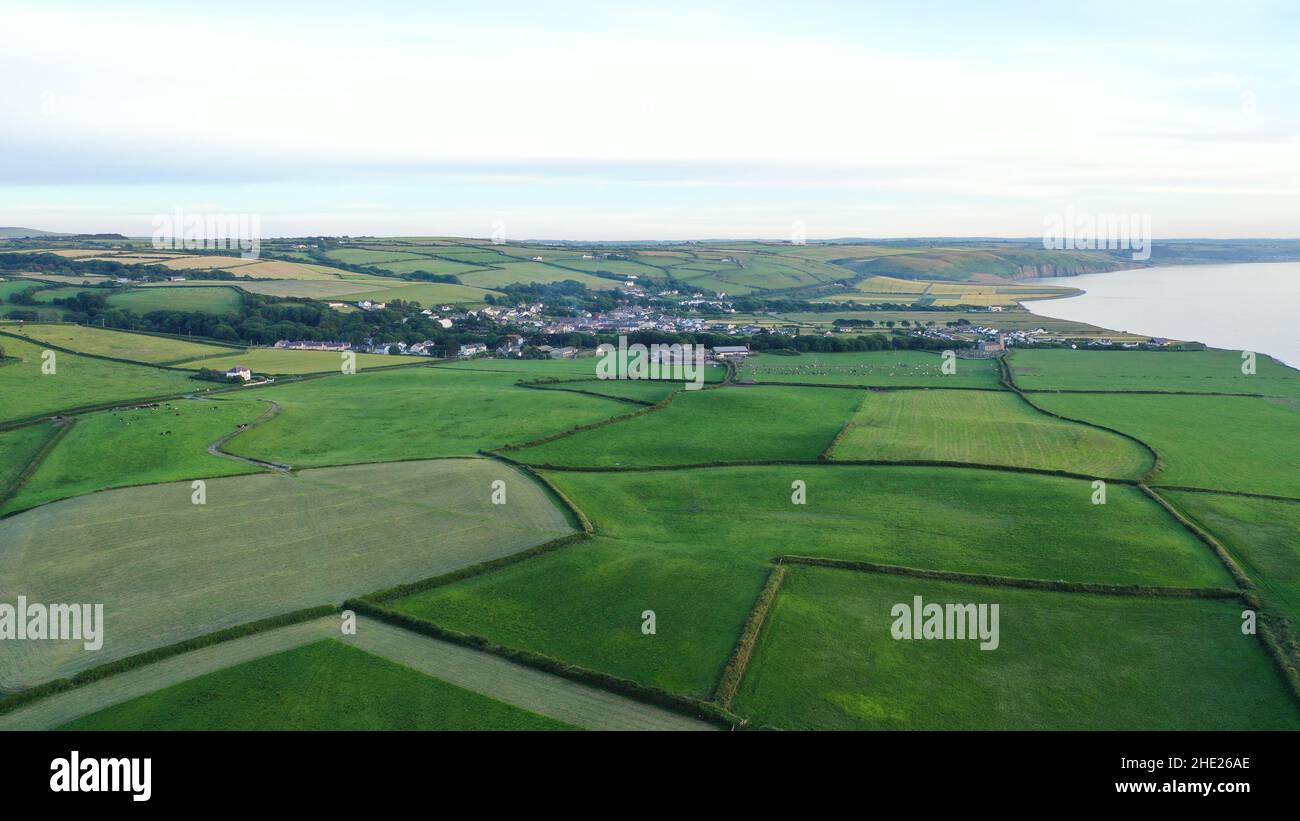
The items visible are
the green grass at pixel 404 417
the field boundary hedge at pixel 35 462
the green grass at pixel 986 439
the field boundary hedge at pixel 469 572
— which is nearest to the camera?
the field boundary hedge at pixel 469 572

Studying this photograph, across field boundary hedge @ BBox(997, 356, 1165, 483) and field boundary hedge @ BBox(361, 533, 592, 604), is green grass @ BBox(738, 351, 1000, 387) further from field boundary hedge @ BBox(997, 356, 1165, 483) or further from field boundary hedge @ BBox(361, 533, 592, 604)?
field boundary hedge @ BBox(361, 533, 592, 604)

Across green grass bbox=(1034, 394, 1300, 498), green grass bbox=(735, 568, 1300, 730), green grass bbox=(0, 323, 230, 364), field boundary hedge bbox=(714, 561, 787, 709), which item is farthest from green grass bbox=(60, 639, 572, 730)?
green grass bbox=(0, 323, 230, 364)

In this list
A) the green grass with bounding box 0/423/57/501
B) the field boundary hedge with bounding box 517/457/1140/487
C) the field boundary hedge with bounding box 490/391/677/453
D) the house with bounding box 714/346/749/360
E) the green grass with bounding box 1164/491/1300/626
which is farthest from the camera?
the house with bounding box 714/346/749/360

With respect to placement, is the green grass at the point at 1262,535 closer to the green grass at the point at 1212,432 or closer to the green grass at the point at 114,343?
the green grass at the point at 1212,432

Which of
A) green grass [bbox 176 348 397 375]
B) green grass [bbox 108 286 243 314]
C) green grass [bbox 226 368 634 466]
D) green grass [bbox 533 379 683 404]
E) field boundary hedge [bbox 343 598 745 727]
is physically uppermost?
green grass [bbox 108 286 243 314]

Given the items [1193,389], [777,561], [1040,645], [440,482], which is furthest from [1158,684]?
[1193,389]

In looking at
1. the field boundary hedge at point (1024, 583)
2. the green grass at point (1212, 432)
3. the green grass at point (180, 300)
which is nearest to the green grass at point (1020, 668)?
the field boundary hedge at point (1024, 583)
